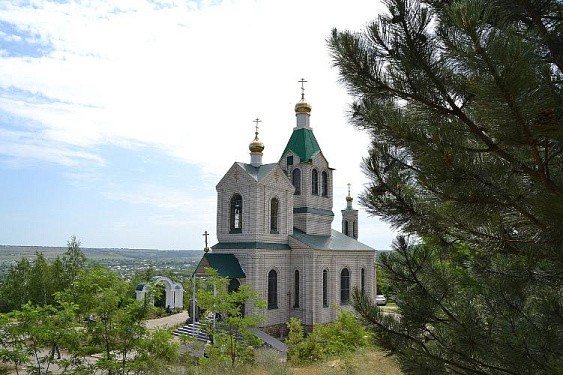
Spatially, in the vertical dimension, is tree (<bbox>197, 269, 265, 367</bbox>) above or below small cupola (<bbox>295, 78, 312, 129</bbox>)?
below

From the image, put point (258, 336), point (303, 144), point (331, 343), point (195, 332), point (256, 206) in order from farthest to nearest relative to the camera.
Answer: point (303, 144), point (256, 206), point (258, 336), point (195, 332), point (331, 343)

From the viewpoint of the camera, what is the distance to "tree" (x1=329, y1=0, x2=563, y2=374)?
8.52ft

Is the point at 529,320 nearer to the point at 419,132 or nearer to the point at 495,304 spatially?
the point at 495,304

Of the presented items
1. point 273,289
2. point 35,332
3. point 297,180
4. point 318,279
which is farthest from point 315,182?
point 35,332

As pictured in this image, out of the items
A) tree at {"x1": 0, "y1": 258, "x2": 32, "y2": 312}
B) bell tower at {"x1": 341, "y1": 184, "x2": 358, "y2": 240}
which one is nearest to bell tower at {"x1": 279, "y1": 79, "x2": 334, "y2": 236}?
bell tower at {"x1": 341, "y1": 184, "x2": 358, "y2": 240}

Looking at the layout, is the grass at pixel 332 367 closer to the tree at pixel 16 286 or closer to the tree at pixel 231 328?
the tree at pixel 231 328

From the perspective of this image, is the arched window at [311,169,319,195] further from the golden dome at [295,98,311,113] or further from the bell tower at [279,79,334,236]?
the golden dome at [295,98,311,113]

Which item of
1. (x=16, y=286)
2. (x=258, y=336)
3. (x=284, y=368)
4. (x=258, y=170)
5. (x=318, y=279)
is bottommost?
(x=258, y=336)

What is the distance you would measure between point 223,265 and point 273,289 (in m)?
2.38

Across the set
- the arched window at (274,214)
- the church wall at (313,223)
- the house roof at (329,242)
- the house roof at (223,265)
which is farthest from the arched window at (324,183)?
the house roof at (223,265)

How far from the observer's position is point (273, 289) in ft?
63.4

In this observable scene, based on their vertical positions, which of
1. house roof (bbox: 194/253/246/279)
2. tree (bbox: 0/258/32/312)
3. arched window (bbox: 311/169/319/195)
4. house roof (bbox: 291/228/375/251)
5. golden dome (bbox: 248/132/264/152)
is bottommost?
tree (bbox: 0/258/32/312)

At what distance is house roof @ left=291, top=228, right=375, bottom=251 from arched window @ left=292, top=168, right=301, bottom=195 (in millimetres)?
1734

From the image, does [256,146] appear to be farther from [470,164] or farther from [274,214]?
[470,164]
